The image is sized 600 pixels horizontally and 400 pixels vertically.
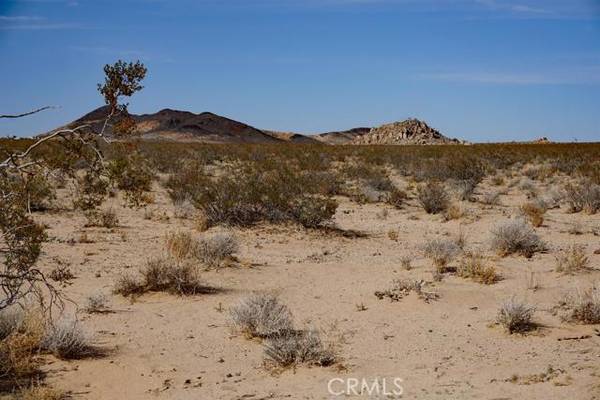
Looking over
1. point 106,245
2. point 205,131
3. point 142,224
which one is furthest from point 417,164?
point 205,131

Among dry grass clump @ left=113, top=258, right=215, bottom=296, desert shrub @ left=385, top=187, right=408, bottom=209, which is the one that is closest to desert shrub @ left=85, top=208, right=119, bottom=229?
dry grass clump @ left=113, top=258, right=215, bottom=296

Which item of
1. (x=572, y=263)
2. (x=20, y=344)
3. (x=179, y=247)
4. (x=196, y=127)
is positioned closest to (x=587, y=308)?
(x=572, y=263)

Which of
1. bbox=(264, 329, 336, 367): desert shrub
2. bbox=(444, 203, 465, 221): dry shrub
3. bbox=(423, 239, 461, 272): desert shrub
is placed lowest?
bbox=(264, 329, 336, 367): desert shrub

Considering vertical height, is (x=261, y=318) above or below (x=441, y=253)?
below

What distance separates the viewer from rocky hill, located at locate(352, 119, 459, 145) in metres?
84.8

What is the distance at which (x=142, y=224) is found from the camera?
13.9 meters

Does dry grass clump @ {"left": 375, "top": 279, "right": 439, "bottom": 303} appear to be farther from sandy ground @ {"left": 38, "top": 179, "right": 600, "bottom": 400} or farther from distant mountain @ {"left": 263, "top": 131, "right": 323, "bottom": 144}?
distant mountain @ {"left": 263, "top": 131, "right": 323, "bottom": 144}

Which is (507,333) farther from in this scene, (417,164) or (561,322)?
(417,164)

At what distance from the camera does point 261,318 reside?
6.92 metres

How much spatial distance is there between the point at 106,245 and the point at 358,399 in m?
7.41

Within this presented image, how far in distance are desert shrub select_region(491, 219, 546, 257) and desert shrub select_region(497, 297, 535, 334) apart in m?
3.69

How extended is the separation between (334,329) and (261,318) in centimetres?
87

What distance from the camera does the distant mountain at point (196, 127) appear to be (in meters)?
102

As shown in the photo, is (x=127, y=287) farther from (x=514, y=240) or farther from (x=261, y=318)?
(x=514, y=240)
